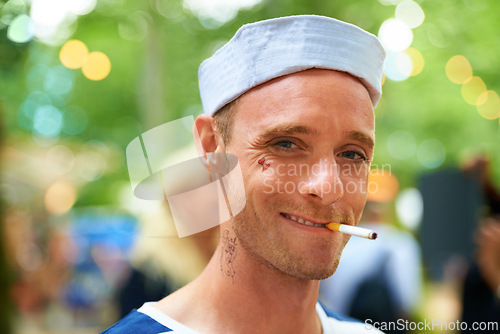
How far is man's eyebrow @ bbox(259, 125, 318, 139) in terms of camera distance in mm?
1003

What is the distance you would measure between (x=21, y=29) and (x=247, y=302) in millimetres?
973

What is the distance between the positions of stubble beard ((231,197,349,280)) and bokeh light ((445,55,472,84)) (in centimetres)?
128

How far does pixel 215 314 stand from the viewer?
45.0 inches

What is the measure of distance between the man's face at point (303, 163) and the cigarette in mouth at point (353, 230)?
0.06 ft

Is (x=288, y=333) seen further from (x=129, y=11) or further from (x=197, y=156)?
(x=129, y=11)

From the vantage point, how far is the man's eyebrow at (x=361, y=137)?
1028 mm

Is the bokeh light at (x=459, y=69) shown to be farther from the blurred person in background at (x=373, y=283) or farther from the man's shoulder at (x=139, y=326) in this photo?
the man's shoulder at (x=139, y=326)

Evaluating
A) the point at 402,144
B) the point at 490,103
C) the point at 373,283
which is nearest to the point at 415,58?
the point at 373,283

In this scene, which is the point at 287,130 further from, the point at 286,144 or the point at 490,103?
the point at 490,103

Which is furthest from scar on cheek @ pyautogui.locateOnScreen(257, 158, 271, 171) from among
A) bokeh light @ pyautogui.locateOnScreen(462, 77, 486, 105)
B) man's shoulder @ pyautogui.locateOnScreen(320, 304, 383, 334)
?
bokeh light @ pyautogui.locateOnScreen(462, 77, 486, 105)

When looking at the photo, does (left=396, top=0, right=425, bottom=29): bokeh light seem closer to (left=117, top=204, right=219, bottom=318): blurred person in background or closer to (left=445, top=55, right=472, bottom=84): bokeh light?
(left=445, top=55, right=472, bottom=84): bokeh light

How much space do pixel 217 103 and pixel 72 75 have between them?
119cm

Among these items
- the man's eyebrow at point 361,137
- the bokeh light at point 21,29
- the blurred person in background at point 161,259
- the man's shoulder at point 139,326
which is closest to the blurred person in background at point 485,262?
the man's eyebrow at point 361,137

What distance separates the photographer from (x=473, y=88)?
250 cm
